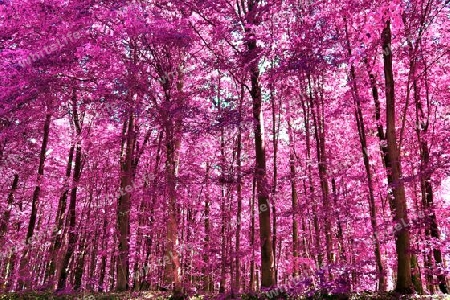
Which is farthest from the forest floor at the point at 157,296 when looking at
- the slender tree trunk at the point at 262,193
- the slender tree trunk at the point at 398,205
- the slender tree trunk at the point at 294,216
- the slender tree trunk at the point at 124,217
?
the slender tree trunk at the point at 294,216

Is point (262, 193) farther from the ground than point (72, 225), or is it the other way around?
point (262, 193)

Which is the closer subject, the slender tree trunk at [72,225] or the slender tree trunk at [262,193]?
the slender tree trunk at [262,193]

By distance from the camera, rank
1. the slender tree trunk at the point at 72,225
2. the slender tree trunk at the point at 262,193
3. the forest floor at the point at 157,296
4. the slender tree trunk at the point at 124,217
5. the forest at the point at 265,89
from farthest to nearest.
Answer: the slender tree trunk at the point at 72,225
the slender tree trunk at the point at 124,217
the slender tree trunk at the point at 262,193
the forest at the point at 265,89
the forest floor at the point at 157,296

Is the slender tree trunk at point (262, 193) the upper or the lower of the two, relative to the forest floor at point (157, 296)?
upper

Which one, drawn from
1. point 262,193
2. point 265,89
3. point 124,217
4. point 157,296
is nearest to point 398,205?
point 262,193

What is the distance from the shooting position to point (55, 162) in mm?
15812

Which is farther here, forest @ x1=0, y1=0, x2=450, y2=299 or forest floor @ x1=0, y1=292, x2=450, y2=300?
forest @ x1=0, y1=0, x2=450, y2=299

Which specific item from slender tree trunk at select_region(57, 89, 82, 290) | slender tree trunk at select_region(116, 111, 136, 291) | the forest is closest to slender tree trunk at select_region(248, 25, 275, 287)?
the forest

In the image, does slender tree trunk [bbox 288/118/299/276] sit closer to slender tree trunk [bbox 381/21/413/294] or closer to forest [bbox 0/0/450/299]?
forest [bbox 0/0/450/299]

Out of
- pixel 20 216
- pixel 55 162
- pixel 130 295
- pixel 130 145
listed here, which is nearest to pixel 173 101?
pixel 130 145

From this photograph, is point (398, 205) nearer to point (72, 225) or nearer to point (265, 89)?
point (265, 89)

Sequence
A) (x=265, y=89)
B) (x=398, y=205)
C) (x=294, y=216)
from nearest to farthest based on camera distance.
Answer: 1. (x=398, y=205)
2. (x=265, y=89)
3. (x=294, y=216)

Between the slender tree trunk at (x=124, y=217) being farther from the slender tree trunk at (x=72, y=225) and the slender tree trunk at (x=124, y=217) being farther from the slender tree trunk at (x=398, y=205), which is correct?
the slender tree trunk at (x=398, y=205)

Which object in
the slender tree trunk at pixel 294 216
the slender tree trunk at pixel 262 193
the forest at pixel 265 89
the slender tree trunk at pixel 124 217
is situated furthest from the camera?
the slender tree trunk at pixel 124 217
